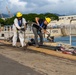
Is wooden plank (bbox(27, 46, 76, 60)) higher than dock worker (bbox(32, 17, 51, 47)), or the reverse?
dock worker (bbox(32, 17, 51, 47))

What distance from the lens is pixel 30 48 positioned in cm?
1883

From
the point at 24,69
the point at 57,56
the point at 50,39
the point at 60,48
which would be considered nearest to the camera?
the point at 24,69

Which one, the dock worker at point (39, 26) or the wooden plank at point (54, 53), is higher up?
the dock worker at point (39, 26)

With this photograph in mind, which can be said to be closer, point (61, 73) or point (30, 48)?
point (61, 73)

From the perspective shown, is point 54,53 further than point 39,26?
No

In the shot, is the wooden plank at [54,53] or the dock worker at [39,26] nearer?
the wooden plank at [54,53]

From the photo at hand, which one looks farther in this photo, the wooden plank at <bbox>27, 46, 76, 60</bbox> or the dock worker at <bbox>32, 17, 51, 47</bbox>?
the dock worker at <bbox>32, 17, 51, 47</bbox>

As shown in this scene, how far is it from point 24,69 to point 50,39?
10677mm

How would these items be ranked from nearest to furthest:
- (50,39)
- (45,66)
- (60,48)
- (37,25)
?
(45,66), (60,48), (37,25), (50,39)

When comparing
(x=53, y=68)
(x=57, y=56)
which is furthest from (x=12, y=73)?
(x=57, y=56)

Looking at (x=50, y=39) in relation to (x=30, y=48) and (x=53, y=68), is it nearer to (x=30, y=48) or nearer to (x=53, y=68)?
(x=30, y=48)

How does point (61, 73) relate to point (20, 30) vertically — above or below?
below

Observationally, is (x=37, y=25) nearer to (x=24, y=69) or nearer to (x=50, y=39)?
(x=50, y=39)

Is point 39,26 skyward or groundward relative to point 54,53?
skyward
